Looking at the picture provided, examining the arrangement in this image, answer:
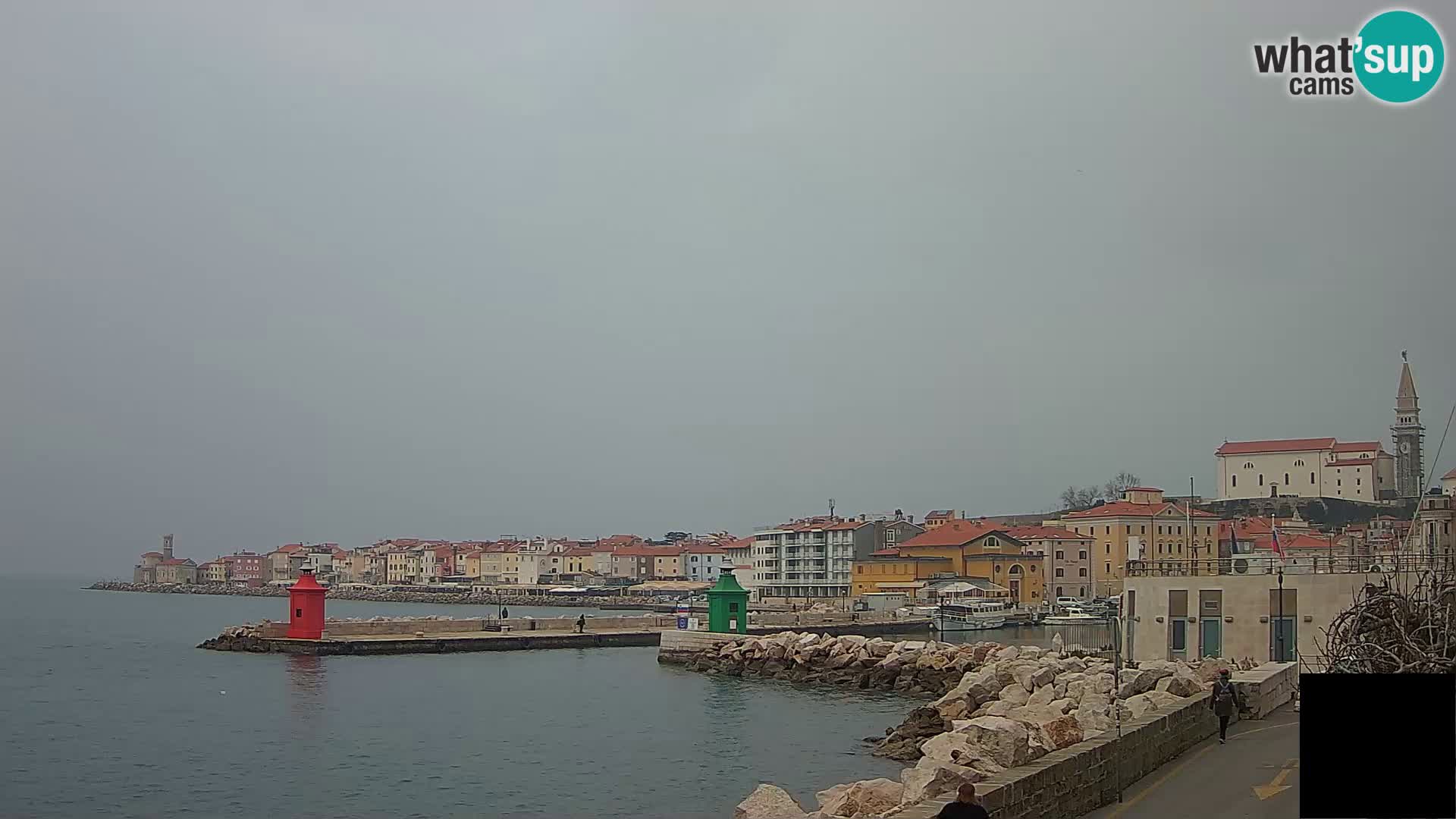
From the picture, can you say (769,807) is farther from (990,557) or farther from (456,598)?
(456,598)

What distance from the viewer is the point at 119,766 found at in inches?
1035

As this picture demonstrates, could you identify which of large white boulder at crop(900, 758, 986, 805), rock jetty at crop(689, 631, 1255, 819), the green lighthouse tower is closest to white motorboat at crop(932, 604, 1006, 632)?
the green lighthouse tower

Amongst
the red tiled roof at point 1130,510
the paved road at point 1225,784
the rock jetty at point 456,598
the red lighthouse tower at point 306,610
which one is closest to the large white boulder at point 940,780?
the paved road at point 1225,784

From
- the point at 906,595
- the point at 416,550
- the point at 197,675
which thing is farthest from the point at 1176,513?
the point at 416,550

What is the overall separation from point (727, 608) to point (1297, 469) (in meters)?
74.4

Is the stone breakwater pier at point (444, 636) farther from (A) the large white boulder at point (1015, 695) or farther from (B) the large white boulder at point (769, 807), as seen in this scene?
(B) the large white boulder at point (769, 807)

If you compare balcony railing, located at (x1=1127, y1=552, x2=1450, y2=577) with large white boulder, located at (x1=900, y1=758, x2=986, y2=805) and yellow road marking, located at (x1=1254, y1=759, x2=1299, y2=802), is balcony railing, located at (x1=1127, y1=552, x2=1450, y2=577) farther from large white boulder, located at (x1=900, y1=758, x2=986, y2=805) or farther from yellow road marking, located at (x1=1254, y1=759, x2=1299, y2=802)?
large white boulder, located at (x1=900, y1=758, x2=986, y2=805)

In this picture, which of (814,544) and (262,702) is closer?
(262,702)

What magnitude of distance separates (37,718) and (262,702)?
5.75 metres

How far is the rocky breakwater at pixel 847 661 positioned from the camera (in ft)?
131

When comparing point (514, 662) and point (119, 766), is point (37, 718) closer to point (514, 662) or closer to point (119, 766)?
point (119, 766)

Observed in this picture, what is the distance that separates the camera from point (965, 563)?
91.6 metres

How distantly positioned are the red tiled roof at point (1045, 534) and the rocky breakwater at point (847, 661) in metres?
50.8

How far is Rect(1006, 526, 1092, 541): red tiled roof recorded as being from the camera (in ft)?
307
